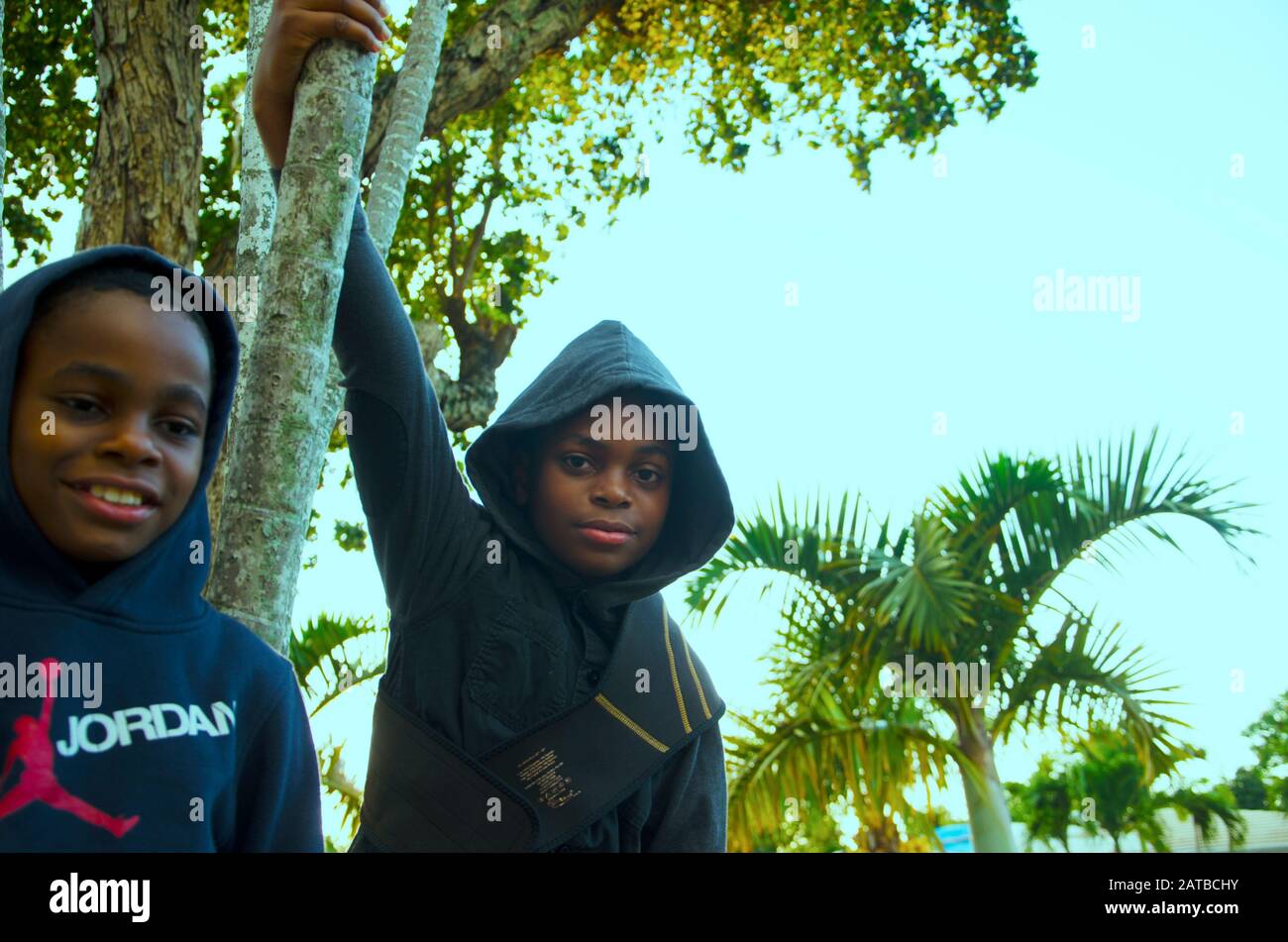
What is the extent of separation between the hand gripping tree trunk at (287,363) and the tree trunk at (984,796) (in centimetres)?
594

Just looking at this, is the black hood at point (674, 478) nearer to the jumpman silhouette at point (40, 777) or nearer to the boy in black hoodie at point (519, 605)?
the boy in black hoodie at point (519, 605)

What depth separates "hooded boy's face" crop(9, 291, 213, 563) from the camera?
5.05 feet

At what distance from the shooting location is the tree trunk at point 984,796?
7.32 meters

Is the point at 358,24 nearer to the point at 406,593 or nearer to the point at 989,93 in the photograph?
the point at 406,593

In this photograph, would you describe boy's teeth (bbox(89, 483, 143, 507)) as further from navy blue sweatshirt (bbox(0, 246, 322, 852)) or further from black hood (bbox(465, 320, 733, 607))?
black hood (bbox(465, 320, 733, 607))

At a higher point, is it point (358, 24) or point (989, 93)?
point (989, 93)

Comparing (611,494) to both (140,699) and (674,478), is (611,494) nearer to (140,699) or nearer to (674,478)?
(674,478)

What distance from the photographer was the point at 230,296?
3738mm

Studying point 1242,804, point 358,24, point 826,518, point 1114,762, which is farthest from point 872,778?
point 1242,804

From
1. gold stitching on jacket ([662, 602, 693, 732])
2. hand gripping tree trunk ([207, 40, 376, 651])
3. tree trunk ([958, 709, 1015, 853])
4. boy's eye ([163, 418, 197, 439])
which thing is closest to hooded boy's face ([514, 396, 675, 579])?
gold stitching on jacket ([662, 602, 693, 732])

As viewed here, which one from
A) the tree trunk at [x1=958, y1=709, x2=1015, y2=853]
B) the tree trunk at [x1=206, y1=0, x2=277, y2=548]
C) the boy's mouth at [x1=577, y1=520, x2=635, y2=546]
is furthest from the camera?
the tree trunk at [x1=958, y1=709, x2=1015, y2=853]

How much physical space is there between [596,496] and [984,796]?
583cm

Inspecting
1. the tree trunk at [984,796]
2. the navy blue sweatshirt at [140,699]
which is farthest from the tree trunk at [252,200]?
the tree trunk at [984,796]
